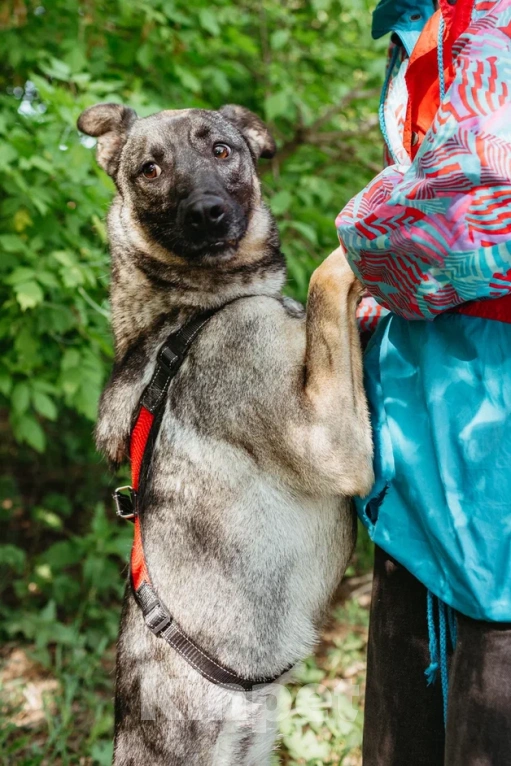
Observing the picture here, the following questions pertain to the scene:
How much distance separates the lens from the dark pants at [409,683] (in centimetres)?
141

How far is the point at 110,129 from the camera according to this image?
2.94 m

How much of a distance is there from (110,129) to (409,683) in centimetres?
238

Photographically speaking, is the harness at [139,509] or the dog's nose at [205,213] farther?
the dog's nose at [205,213]

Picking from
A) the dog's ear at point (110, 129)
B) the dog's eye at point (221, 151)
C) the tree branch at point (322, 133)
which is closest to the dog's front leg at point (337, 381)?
the dog's eye at point (221, 151)

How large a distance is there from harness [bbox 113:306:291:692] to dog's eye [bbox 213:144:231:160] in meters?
0.74

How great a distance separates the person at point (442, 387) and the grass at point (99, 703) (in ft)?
4.74

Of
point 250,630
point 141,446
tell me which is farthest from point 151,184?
point 250,630

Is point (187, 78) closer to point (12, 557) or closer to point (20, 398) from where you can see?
point (20, 398)

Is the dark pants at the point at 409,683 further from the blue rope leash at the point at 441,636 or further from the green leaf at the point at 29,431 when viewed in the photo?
the green leaf at the point at 29,431

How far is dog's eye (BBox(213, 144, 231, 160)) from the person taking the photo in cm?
274

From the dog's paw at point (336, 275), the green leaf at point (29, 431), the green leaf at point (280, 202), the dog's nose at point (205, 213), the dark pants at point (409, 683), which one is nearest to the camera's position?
the dark pants at point (409, 683)

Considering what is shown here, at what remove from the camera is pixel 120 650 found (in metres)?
2.25

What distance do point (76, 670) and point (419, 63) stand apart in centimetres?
379

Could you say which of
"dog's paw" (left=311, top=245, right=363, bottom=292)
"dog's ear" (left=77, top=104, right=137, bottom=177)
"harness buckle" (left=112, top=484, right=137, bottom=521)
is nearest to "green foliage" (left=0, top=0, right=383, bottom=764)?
"dog's ear" (left=77, top=104, right=137, bottom=177)
